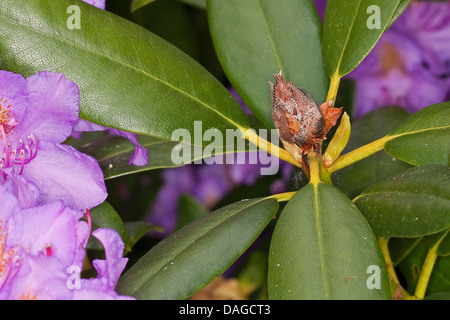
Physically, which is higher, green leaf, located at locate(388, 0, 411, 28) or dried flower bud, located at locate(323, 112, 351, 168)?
green leaf, located at locate(388, 0, 411, 28)

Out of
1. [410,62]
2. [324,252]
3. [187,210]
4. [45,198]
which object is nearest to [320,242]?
[324,252]

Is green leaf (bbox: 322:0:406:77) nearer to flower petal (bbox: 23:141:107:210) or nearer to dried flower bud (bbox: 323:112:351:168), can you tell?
dried flower bud (bbox: 323:112:351:168)

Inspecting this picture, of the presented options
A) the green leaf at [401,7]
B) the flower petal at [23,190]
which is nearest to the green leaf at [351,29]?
the green leaf at [401,7]

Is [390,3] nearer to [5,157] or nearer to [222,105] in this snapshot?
[222,105]

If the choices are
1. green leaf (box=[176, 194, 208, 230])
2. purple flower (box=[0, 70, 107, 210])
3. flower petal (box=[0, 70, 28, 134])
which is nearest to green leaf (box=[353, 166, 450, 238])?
purple flower (box=[0, 70, 107, 210])

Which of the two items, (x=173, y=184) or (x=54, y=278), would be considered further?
(x=173, y=184)

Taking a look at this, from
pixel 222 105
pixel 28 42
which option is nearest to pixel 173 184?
pixel 222 105

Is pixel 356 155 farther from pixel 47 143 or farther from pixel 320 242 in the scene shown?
pixel 47 143
